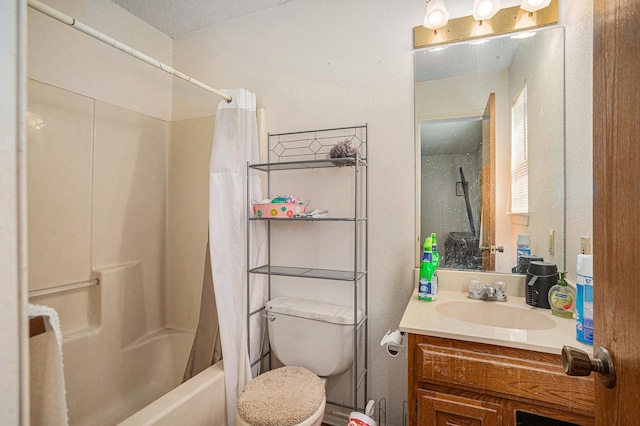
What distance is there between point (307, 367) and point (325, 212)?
780 millimetres

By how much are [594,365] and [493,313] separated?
87cm

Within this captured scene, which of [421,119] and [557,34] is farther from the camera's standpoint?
[421,119]

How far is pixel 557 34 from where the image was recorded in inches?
53.2

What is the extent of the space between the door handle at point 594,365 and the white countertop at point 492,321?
1.57 ft

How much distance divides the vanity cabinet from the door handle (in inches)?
19.5

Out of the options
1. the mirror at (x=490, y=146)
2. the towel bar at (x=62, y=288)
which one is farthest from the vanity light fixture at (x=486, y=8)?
the towel bar at (x=62, y=288)

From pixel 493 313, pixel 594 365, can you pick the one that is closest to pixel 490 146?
pixel 493 313

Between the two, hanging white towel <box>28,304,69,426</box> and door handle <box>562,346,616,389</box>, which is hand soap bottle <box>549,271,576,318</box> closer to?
door handle <box>562,346,616,389</box>

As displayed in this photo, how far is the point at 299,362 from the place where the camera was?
1.60m

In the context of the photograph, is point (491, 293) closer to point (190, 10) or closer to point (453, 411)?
point (453, 411)

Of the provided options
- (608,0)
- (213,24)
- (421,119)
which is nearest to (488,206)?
(421,119)

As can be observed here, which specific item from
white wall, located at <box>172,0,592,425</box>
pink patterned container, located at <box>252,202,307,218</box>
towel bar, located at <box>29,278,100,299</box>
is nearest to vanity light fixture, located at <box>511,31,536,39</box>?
white wall, located at <box>172,0,592,425</box>

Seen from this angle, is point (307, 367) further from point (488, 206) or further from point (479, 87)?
point (479, 87)

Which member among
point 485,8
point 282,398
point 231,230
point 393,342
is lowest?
point 282,398
